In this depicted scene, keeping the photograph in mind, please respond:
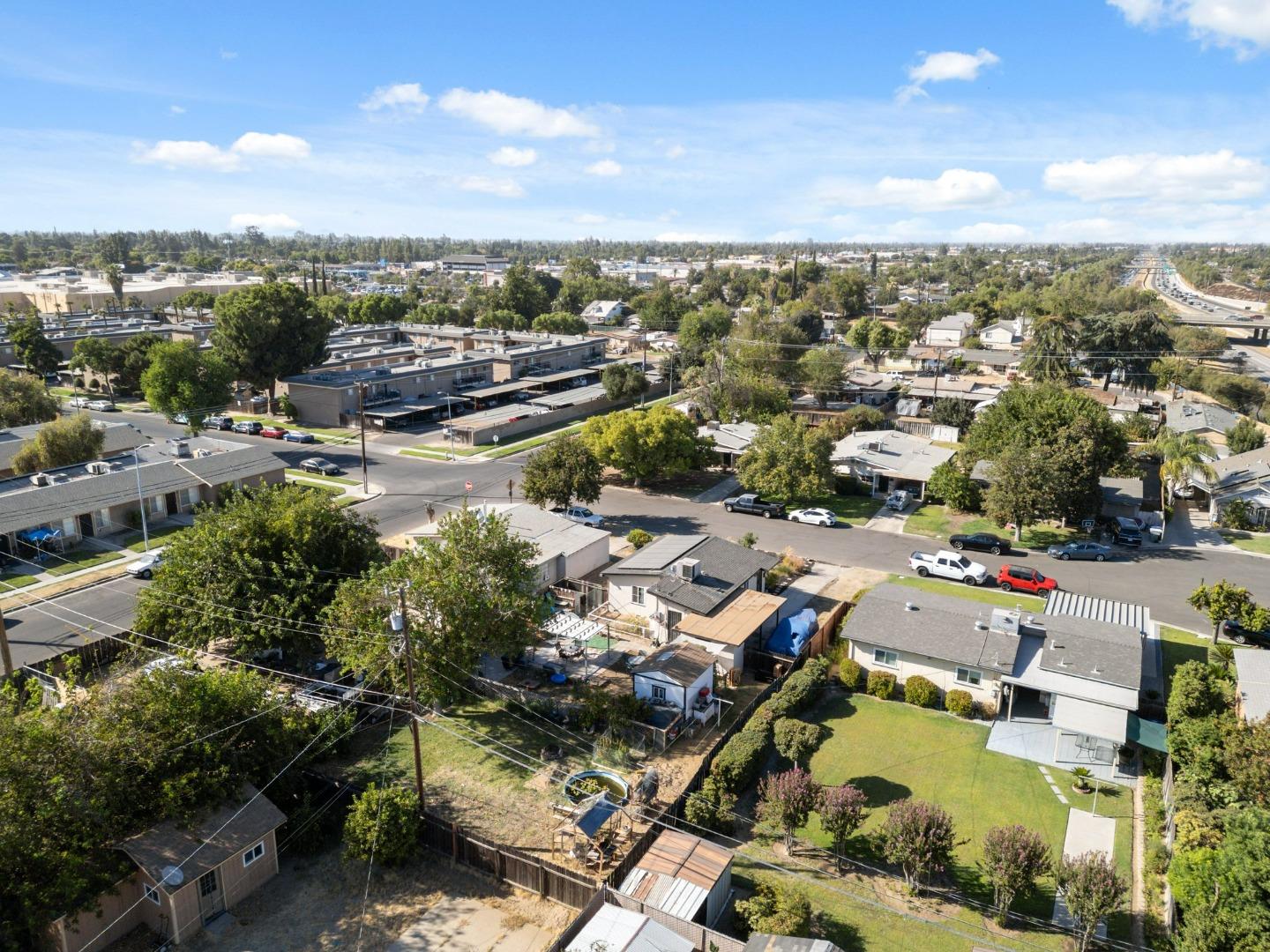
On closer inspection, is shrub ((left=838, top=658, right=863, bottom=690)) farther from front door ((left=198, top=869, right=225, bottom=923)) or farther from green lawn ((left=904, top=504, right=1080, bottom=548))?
front door ((left=198, top=869, right=225, bottom=923))

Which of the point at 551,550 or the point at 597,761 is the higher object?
the point at 551,550

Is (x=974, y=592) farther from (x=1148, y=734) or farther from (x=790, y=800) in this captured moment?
(x=790, y=800)

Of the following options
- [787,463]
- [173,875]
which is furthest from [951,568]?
[173,875]

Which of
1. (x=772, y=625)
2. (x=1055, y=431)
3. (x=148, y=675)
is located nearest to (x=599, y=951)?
(x=148, y=675)

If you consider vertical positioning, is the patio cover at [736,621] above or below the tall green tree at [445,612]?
below

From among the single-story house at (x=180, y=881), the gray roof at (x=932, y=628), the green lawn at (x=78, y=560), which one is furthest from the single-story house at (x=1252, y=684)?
the green lawn at (x=78, y=560)

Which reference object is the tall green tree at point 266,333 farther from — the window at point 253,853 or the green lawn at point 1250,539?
the green lawn at point 1250,539

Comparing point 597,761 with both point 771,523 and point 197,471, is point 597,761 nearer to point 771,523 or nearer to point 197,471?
point 771,523
